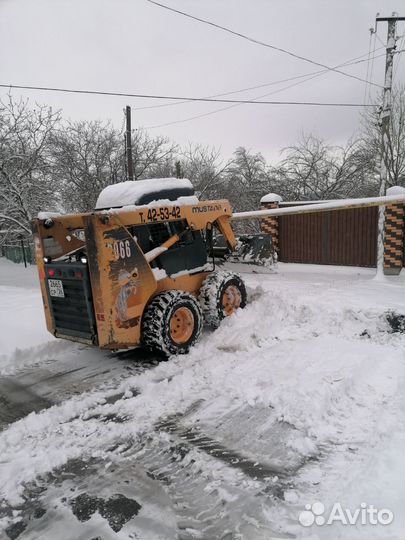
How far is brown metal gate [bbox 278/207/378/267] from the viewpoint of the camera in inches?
481

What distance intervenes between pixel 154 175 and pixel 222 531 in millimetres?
24395

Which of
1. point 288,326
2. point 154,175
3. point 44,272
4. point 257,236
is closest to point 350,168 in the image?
point 154,175

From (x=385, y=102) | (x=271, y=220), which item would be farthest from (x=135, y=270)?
(x=271, y=220)

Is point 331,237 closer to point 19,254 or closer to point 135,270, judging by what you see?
point 135,270

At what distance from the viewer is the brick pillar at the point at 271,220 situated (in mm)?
13617

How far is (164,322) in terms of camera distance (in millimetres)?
5602

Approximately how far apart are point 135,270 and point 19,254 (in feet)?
84.4

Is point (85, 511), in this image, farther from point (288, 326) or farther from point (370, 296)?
point (370, 296)

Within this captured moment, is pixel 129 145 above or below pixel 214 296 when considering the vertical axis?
above

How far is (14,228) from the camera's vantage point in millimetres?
14891

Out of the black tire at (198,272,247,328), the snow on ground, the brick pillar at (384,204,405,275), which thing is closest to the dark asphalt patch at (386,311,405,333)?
the black tire at (198,272,247,328)

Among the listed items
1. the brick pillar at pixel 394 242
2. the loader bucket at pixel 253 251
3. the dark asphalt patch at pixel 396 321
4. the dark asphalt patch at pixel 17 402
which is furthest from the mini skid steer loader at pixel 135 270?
the brick pillar at pixel 394 242

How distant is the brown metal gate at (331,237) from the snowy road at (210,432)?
591 cm

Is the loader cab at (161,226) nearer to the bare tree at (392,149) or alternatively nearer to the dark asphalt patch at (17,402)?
the dark asphalt patch at (17,402)
